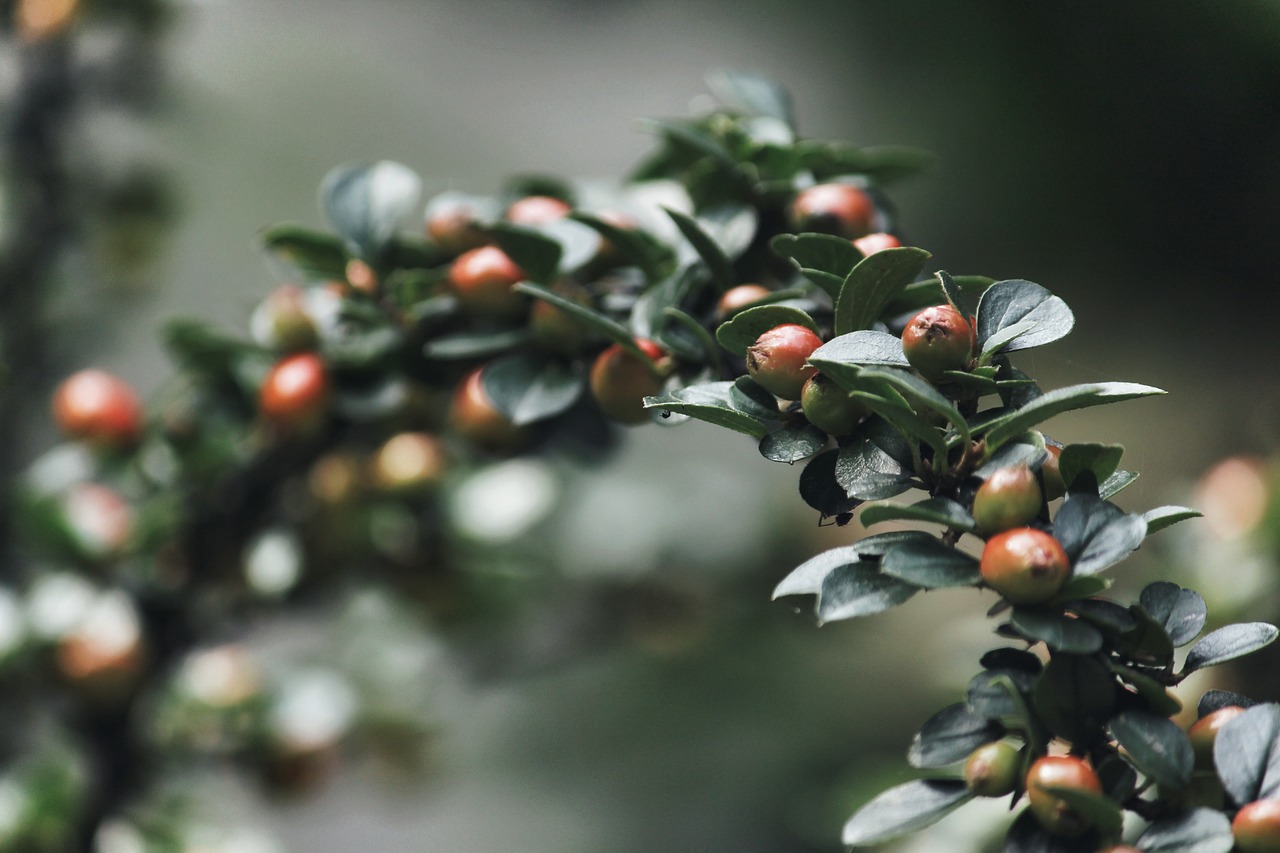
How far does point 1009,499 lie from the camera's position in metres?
0.31

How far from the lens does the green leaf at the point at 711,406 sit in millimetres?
321

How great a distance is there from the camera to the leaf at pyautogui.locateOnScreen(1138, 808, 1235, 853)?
283 mm

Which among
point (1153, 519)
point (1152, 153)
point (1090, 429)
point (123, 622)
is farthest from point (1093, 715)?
point (1152, 153)

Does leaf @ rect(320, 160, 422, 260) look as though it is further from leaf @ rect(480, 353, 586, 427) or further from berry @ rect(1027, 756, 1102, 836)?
berry @ rect(1027, 756, 1102, 836)

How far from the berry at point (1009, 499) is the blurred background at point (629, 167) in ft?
2.23

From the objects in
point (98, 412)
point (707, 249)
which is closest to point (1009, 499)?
point (707, 249)

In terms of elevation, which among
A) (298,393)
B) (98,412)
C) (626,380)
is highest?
(626,380)

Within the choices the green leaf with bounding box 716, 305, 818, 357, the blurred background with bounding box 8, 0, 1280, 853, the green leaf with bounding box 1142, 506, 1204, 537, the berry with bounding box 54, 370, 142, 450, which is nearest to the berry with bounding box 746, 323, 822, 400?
the green leaf with bounding box 716, 305, 818, 357

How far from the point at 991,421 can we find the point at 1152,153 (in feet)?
3.14

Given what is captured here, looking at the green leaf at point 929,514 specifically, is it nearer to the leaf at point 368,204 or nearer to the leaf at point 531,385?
the leaf at point 531,385

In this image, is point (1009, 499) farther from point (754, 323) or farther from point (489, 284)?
point (489, 284)

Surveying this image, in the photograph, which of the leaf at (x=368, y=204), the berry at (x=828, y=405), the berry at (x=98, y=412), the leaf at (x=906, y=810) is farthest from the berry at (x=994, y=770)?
the berry at (x=98, y=412)

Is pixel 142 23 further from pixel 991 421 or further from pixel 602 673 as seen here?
pixel 991 421

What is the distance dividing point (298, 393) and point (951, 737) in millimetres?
383
